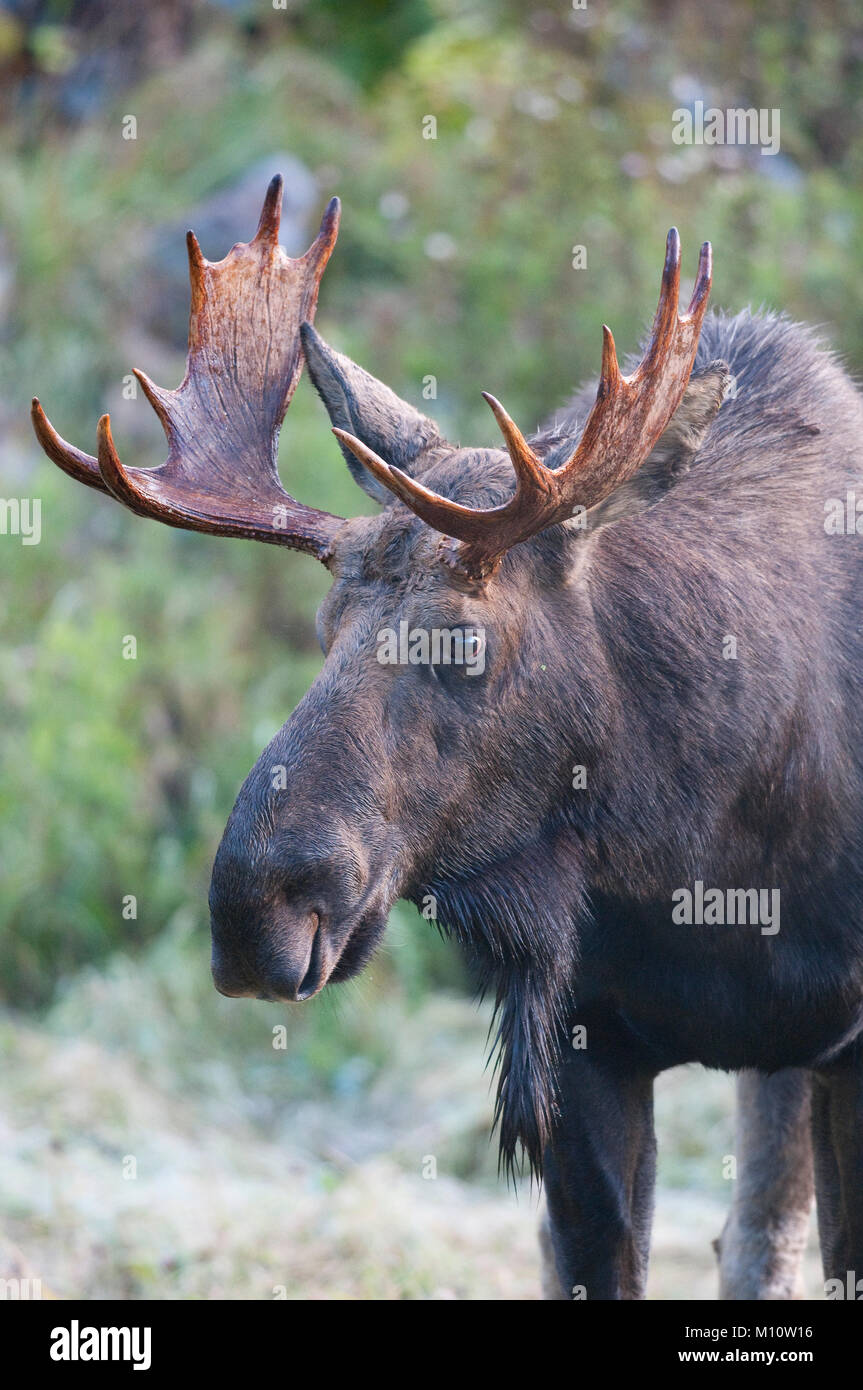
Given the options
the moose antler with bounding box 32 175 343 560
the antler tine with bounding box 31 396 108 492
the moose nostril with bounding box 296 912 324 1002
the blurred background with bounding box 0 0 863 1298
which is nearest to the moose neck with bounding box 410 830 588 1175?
the moose nostril with bounding box 296 912 324 1002

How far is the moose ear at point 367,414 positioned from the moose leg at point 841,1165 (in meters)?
1.33

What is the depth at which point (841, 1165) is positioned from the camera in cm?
316

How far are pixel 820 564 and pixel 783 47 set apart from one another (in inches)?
279

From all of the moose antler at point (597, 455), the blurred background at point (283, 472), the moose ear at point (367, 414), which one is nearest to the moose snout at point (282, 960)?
the moose antler at point (597, 455)

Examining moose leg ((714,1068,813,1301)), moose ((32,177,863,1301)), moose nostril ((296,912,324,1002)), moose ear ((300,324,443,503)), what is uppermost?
moose ear ((300,324,443,503))

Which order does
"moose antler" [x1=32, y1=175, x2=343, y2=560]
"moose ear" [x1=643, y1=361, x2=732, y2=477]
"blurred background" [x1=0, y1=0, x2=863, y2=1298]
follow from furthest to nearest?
"blurred background" [x1=0, y1=0, x2=863, y2=1298]
"moose antler" [x1=32, y1=175, x2=343, y2=560]
"moose ear" [x1=643, y1=361, x2=732, y2=477]

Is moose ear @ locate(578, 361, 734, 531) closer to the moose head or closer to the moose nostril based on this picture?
Answer: the moose head

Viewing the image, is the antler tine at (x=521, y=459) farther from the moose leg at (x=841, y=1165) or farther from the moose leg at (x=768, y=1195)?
the moose leg at (x=768, y=1195)

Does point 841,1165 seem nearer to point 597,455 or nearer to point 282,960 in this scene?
point 282,960

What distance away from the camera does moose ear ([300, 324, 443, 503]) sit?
2.97 metres

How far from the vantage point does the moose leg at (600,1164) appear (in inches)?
122

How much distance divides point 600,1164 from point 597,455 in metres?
1.37
